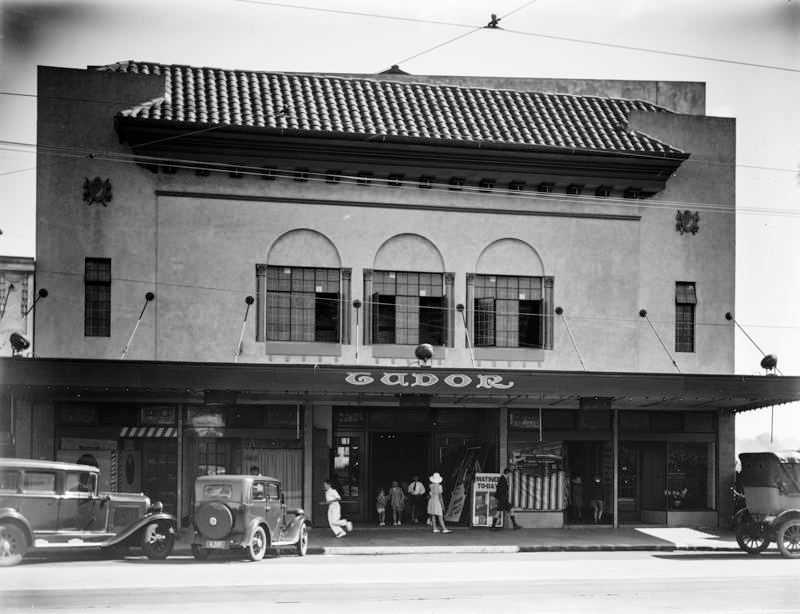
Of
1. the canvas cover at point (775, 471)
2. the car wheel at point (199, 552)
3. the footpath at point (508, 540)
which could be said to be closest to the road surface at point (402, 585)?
the car wheel at point (199, 552)

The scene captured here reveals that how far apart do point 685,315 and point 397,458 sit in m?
9.35

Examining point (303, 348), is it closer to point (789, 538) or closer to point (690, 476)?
point (690, 476)

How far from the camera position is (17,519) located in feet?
73.0

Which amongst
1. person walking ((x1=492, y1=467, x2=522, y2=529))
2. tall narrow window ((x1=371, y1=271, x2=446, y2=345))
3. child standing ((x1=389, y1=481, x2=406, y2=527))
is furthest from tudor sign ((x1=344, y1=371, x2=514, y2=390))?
child standing ((x1=389, y1=481, x2=406, y2=527))

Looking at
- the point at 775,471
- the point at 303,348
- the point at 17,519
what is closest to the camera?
the point at 17,519

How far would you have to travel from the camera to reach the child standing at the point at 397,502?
1268 inches

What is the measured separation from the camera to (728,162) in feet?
116

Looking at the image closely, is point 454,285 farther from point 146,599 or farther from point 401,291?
point 146,599

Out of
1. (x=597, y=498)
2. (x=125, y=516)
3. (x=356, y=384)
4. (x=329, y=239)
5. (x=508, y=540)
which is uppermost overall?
(x=329, y=239)

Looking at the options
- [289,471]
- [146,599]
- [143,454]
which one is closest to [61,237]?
[143,454]

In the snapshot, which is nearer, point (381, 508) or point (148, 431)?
point (148, 431)

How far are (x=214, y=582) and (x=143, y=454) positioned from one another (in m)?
12.5

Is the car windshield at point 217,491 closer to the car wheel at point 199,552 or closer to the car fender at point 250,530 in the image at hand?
the car fender at point 250,530

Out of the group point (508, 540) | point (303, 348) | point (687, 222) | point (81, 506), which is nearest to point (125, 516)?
point (81, 506)
